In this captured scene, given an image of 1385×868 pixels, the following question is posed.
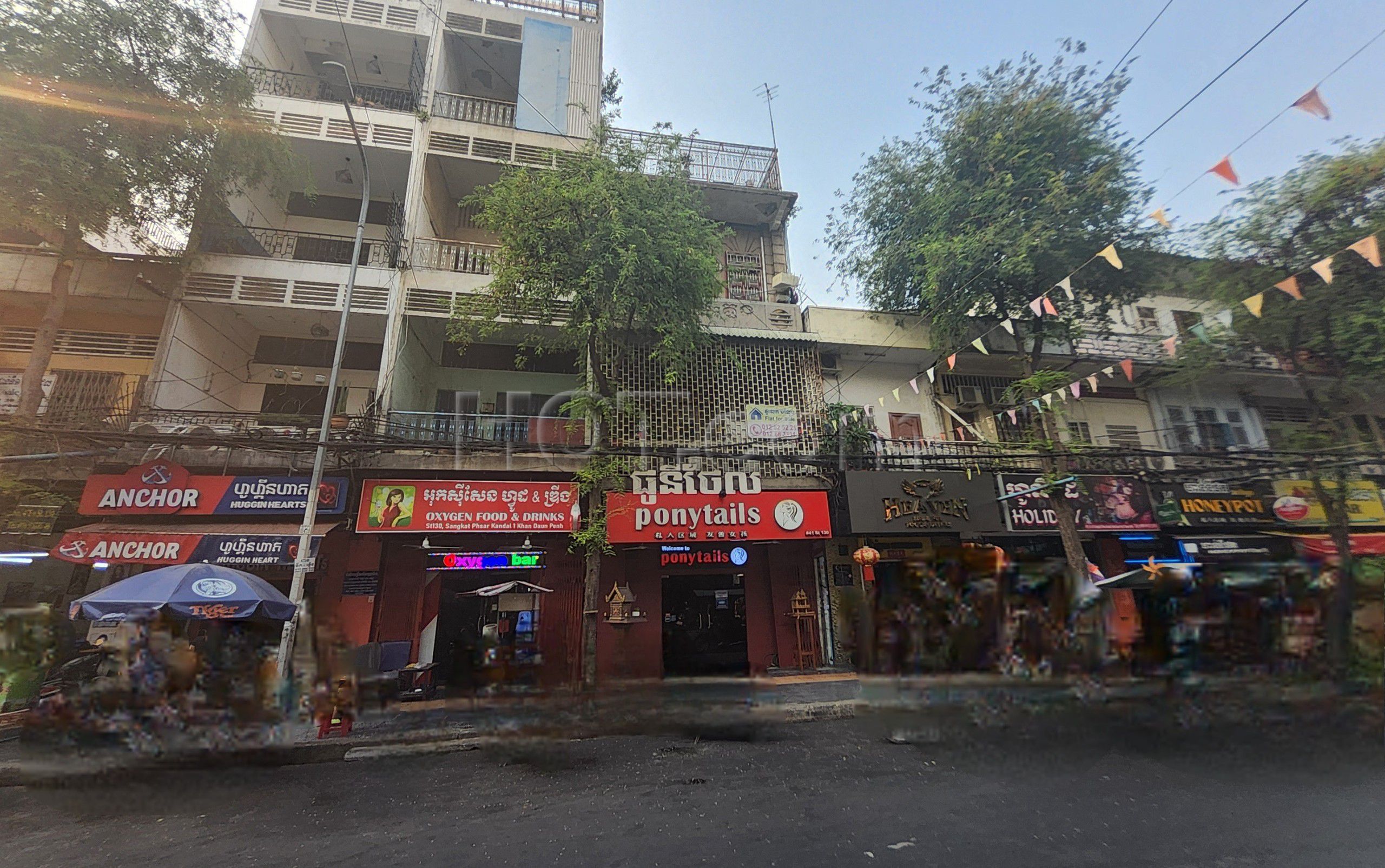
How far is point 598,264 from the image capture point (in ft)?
33.4

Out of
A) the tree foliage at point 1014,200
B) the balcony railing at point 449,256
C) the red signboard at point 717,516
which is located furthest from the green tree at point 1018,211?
the balcony railing at point 449,256

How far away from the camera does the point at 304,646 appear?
17.4 ft

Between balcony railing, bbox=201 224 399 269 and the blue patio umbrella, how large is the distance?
7.25 meters

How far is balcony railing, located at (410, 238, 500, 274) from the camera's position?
12.2 meters

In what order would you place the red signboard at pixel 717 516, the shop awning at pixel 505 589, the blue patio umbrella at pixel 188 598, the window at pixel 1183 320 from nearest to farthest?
1. the blue patio umbrella at pixel 188 598
2. the shop awning at pixel 505 589
3. the red signboard at pixel 717 516
4. the window at pixel 1183 320

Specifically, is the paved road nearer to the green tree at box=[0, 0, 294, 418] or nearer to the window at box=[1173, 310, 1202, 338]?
the green tree at box=[0, 0, 294, 418]

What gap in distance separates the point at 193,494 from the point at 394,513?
3535 millimetres

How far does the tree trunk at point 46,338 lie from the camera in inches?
370

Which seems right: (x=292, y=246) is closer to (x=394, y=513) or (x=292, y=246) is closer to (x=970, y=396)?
(x=394, y=513)

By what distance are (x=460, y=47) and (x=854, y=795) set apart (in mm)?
18906

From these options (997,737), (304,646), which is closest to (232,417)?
(304,646)

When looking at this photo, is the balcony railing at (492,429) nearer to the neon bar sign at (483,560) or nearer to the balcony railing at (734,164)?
the neon bar sign at (483,560)

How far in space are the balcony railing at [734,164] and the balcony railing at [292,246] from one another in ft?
26.8

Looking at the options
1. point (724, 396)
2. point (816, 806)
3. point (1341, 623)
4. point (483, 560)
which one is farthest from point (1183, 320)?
point (483, 560)
